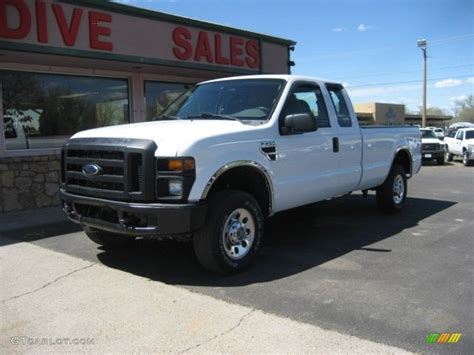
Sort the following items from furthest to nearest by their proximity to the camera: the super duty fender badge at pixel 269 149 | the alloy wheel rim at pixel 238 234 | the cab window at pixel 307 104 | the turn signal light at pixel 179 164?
the cab window at pixel 307 104
the super duty fender badge at pixel 269 149
the alloy wheel rim at pixel 238 234
the turn signal light at pixel 179 164

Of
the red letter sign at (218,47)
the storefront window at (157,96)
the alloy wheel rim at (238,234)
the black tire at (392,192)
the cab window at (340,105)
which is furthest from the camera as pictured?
the red letter sign at (218,47)

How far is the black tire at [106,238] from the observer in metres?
6.16

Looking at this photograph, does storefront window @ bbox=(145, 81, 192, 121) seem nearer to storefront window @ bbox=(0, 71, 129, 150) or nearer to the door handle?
storefront window @ bbox=(0, 71, 129, 150)

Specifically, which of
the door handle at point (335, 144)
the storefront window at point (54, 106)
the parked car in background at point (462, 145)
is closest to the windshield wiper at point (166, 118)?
the door handle at point (335, 144)

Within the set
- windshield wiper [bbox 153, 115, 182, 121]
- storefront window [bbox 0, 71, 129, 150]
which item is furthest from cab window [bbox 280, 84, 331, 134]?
storefront window [bbox 0, 71, 129, 150]

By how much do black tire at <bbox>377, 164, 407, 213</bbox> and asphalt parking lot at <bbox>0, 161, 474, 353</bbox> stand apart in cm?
23

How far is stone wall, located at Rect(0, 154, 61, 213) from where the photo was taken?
921 centimetres

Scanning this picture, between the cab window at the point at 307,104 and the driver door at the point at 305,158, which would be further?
the cab window at the point at 307,104

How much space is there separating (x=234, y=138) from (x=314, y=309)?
1857 millimetres

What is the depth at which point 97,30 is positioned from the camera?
9984 millimetres

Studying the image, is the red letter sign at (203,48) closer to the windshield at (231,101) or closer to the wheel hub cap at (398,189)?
the windshield at (231,101)

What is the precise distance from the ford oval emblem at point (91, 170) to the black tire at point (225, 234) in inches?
45.2

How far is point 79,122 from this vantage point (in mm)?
11375

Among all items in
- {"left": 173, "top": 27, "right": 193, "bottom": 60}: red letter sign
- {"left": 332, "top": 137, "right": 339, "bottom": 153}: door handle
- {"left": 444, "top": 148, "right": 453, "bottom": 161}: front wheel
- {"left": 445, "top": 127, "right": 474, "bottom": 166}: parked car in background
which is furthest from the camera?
{"left": 444, "top": 148, "right": 453, "bottom": 161}: front wheel
